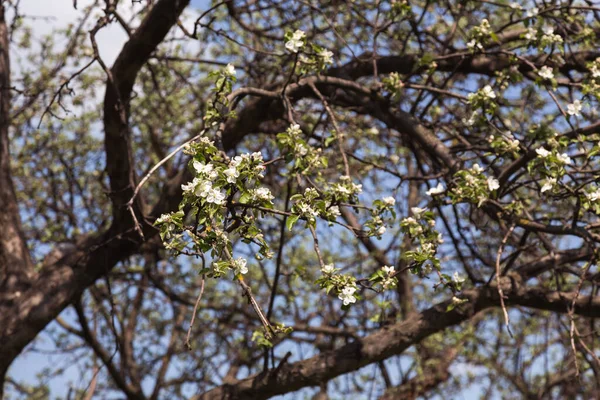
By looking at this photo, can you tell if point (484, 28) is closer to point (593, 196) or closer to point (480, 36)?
point (480, 36)

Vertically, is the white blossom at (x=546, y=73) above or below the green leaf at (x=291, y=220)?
above

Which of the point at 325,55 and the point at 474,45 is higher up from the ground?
the point at 474,45

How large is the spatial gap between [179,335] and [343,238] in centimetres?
258

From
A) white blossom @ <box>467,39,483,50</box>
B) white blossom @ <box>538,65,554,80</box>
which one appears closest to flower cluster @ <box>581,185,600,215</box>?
white blossom @ <box>538,65,554,80</box>

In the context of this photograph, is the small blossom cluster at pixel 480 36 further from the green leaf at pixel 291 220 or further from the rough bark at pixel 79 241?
the green leaf at pixel 291 220

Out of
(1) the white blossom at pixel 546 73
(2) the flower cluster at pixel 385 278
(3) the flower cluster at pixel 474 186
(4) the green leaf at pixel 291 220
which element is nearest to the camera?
(4) the green leaf at pixel 291 220

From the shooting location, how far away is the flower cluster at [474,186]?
3432 mm

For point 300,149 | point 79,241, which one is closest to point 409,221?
point 300,149

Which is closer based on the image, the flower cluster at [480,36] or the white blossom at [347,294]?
the white blossom at [347,294]

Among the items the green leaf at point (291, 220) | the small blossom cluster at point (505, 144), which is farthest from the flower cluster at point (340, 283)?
the small blossom cluster at point (505, 144)

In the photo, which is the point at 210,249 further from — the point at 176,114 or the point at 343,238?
the point at 343,238

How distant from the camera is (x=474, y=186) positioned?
343cm

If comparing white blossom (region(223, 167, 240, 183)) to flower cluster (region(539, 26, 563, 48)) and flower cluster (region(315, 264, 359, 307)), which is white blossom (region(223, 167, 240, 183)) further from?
flower cluster (region(539, 26, 563, 48))

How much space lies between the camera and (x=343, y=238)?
9523 millimetres
